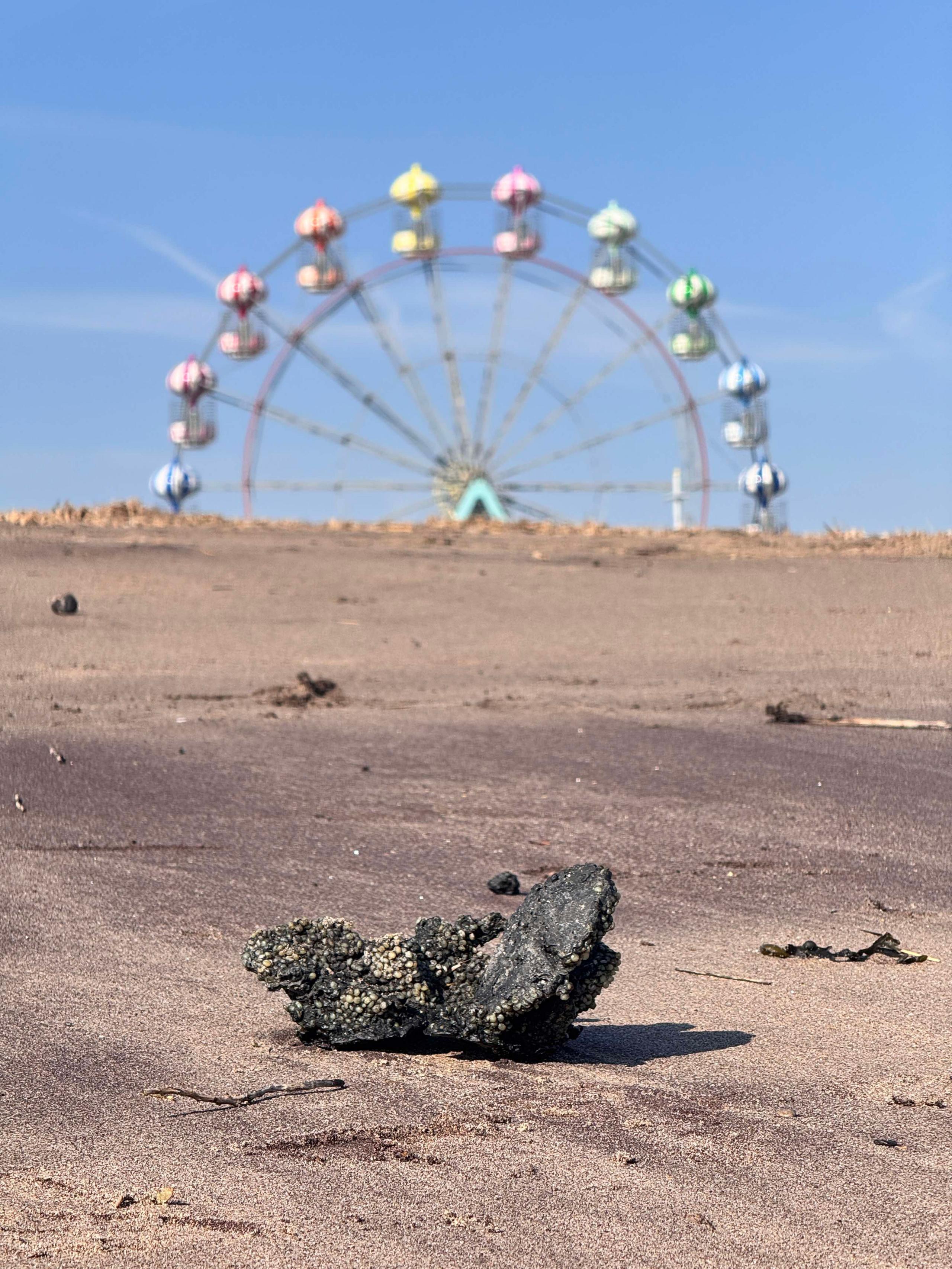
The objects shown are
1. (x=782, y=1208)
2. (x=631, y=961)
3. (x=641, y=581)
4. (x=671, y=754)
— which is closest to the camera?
(x=782, y=1208)

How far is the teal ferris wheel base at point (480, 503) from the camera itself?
101 feet

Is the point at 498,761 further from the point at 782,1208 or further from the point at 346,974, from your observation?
the point at 782,1208

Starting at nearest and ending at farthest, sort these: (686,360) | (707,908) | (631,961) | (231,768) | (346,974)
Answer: (346,974) → (631,961) → (707,908) → (231,768) → (686,360)

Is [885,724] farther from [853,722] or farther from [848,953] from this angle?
[848,953]

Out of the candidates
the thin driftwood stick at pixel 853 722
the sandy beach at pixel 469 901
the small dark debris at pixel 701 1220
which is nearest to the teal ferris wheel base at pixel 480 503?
the sandy beach at pixel 469 901

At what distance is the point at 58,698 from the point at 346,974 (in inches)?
247

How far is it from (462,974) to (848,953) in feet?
4.99

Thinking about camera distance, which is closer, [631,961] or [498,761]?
[631,961]

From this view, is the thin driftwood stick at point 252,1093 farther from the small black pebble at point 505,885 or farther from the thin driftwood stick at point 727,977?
the small black pebble at point 505,885

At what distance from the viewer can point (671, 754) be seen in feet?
26.6

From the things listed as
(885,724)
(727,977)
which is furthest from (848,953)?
(885,724)

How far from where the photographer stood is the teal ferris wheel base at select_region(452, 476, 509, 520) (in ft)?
101

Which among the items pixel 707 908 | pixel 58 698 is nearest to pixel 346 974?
pixel 707 908

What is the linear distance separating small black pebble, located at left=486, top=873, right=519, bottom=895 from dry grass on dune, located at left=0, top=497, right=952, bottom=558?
11105mm
